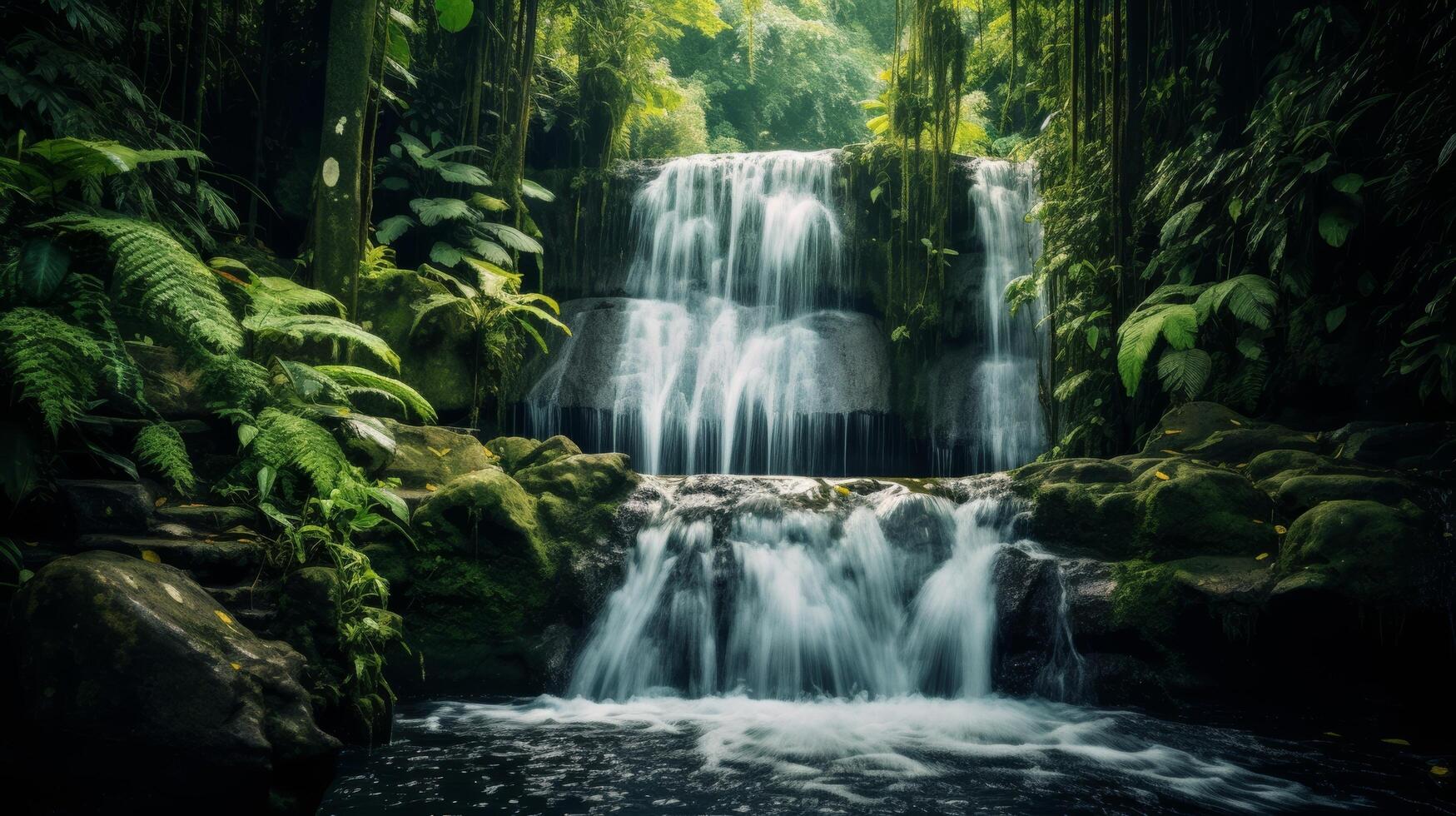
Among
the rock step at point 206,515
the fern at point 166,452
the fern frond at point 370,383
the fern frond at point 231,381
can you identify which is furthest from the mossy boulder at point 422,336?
A: the fern at point 166,452

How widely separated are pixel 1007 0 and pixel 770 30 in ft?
54.6

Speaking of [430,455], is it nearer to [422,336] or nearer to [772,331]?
[422,336]

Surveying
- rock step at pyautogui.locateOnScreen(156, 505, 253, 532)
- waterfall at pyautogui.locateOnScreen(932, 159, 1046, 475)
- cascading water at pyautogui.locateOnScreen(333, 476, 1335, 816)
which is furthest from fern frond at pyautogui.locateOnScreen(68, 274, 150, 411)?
waterfall at pyautogui.locateOnScreen(932, 159, 1046, 475)

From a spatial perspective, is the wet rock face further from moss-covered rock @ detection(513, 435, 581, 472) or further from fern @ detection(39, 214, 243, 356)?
moss-covered rock @ detection(513, 435, 581, 472)

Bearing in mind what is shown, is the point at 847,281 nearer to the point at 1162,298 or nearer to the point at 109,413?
the point at 1162,298

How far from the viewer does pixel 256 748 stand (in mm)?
2902

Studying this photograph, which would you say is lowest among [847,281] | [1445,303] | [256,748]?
[256,748]

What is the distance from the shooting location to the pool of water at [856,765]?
3.46 metres

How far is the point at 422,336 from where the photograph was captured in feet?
25.8

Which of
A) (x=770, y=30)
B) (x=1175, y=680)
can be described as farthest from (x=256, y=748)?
(x=770, y=30)

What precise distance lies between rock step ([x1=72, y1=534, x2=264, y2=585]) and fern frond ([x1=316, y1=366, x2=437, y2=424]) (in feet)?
3.92

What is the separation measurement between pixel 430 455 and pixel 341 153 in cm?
236

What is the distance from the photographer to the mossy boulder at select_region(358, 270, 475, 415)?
7.81 metres

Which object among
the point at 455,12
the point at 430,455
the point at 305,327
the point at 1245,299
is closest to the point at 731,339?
the point at 455,12
